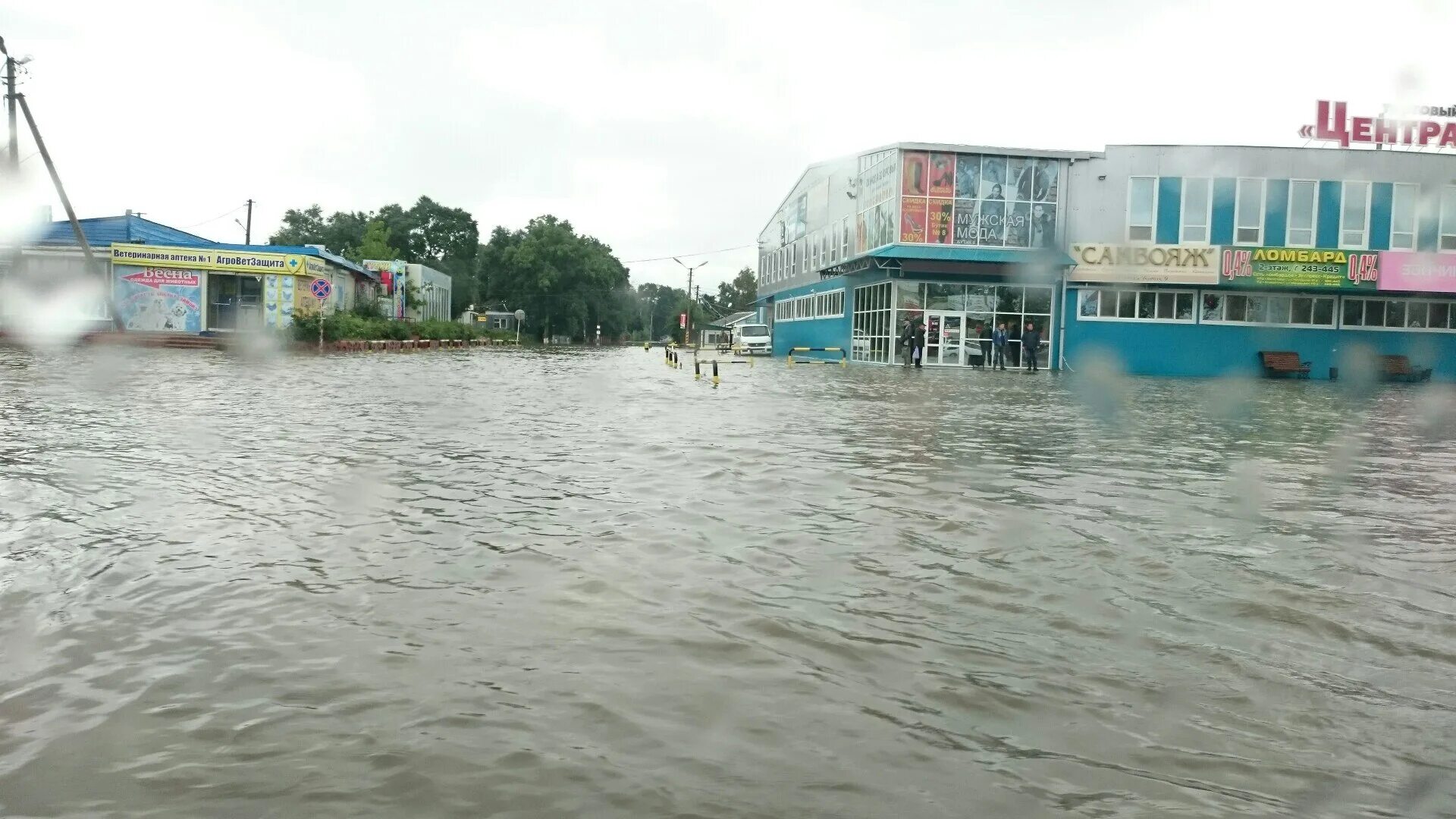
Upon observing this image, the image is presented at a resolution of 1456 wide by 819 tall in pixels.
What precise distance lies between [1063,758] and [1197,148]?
4040 cm

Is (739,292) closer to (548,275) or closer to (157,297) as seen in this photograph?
(548,275)

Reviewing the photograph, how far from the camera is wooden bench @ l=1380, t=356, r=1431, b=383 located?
3841cm

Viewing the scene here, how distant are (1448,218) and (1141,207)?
10873 millimetres

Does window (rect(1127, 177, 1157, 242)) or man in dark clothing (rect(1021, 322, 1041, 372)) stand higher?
window (rect(1127, 177, 1157, 242))

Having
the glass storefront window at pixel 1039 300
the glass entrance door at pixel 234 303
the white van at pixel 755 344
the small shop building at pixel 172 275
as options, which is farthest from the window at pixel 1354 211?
the glass entrance door at pixel 234 303

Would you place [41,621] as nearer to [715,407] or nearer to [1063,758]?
[1063,758]

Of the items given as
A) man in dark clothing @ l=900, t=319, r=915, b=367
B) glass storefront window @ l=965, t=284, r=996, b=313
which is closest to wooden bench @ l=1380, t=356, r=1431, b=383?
glass storefront window @ l=965, t=284, r=996, b=313

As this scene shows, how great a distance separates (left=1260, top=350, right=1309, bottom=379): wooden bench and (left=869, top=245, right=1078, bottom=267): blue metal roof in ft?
24.4

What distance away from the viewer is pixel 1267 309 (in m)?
40.1

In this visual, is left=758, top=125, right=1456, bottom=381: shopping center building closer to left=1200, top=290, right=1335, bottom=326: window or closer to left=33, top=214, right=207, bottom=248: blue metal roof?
left=1200, top=290, right=1335, bottom=326: window

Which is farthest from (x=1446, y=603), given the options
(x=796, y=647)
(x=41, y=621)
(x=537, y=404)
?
(x=537, y=404)

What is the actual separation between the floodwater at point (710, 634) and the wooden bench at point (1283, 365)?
3059 centimetres

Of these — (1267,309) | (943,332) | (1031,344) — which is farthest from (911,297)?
(1267,309)

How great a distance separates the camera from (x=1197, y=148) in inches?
1547
